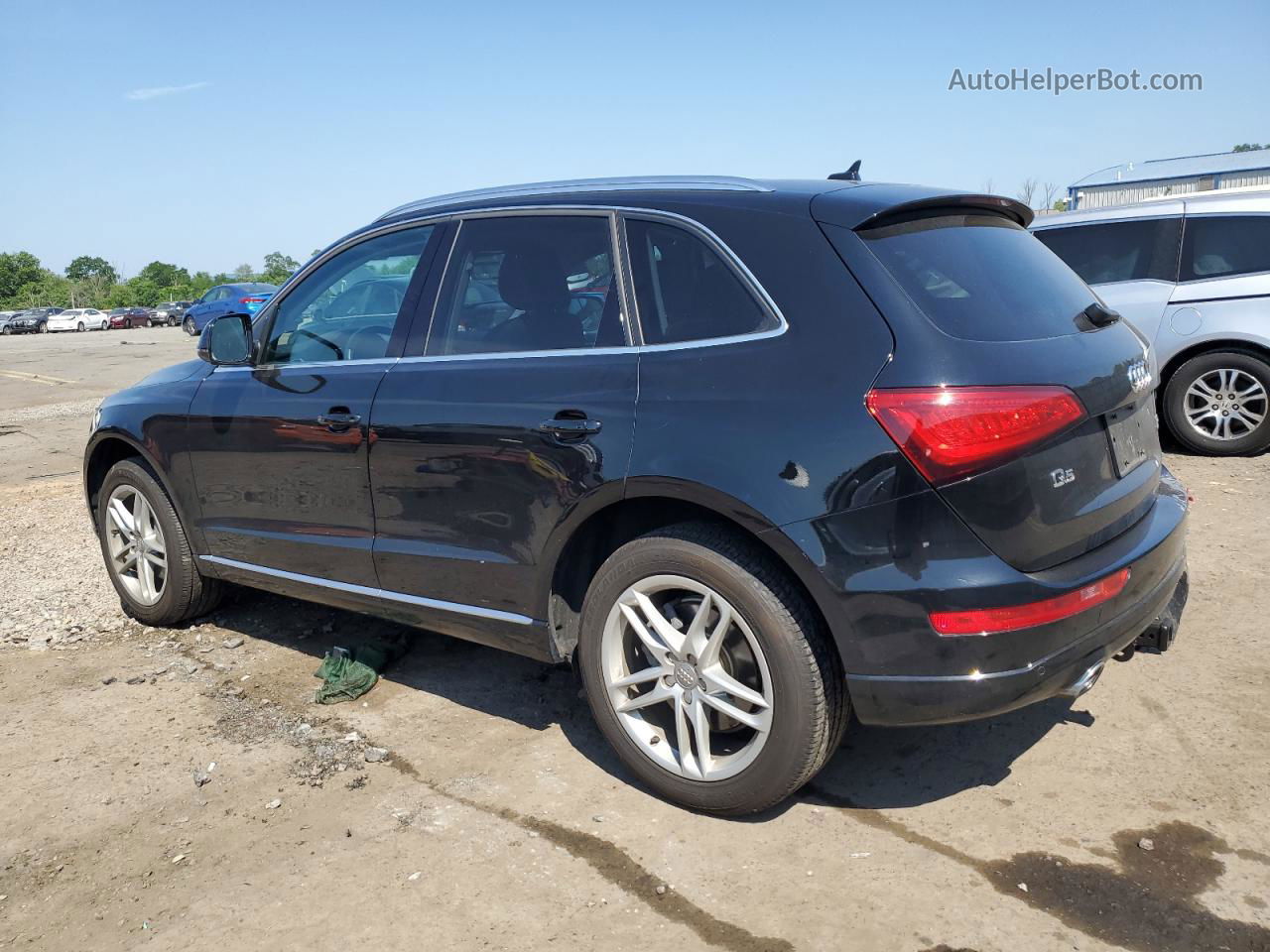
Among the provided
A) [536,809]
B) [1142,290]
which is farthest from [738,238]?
[1142,290]

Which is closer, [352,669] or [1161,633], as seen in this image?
[1161,633]

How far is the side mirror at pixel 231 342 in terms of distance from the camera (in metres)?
4.47

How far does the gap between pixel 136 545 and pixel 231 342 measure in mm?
1304

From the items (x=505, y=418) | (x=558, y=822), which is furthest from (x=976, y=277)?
(x=558, y=822)

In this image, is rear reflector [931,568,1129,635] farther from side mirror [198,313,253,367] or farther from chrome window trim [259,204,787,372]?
side mirror [198,313,253,367]

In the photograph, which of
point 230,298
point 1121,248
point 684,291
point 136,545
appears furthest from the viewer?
point 230,298

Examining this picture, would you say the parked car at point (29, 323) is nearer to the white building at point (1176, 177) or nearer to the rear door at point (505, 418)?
the white building at point (1176, 177)

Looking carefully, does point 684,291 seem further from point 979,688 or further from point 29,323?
point 29,323

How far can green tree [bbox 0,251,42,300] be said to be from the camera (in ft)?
301

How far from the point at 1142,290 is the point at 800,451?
6.44m

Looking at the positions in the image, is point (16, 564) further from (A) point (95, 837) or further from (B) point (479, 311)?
(B) point (479, 311)

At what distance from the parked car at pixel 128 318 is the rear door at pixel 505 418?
62.1 meters

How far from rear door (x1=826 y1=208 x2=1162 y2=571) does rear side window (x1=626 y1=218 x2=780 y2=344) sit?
0.33 meters

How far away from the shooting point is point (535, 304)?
3594 millimetres
